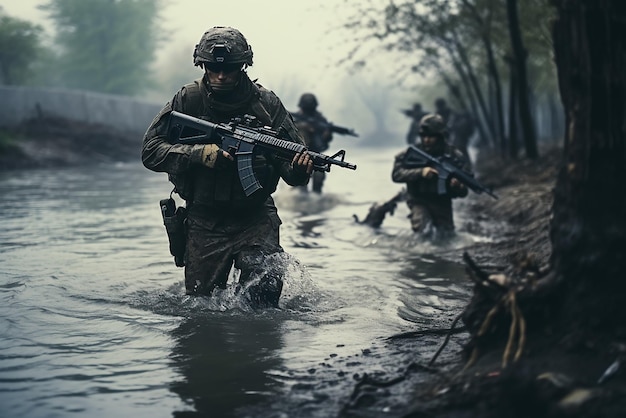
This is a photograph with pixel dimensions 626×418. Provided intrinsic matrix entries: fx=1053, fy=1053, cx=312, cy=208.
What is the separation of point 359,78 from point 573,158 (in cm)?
12806

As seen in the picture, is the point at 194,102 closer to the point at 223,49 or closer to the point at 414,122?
the point at 223,49

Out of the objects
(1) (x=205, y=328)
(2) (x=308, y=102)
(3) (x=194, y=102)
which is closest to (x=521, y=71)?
(2) (x=308, y=102)

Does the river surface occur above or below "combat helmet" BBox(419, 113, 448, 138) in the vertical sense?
below

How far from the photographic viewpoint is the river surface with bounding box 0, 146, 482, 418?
5.04 metres

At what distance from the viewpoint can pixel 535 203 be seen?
13844mm

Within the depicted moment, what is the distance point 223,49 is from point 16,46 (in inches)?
1532

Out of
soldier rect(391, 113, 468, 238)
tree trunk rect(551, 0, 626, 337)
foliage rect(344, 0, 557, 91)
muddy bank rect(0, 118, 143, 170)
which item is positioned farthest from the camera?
muddy bank rect(0, 118, 143, 170)

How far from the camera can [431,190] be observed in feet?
37.4

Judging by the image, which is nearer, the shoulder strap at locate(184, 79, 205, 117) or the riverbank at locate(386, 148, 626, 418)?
the riverbank at locate(386, 148, 626, 418)

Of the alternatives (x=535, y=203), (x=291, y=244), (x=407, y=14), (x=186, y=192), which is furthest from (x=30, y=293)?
(x=407, y=14)

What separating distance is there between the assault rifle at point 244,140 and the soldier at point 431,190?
455 centimetres

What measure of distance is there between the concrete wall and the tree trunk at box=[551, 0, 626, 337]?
31.4 m

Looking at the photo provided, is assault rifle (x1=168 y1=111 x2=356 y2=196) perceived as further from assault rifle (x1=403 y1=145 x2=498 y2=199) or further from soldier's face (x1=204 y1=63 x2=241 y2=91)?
assault rifle (x1=403 y1=145 x2=498 y2=199)

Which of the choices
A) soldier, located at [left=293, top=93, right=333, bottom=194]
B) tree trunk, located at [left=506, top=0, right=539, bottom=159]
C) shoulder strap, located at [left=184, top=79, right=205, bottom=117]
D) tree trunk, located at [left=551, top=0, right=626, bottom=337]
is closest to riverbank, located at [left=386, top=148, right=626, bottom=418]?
tree trunk, located at [left=551, top=0, right=626, bottom=337]
